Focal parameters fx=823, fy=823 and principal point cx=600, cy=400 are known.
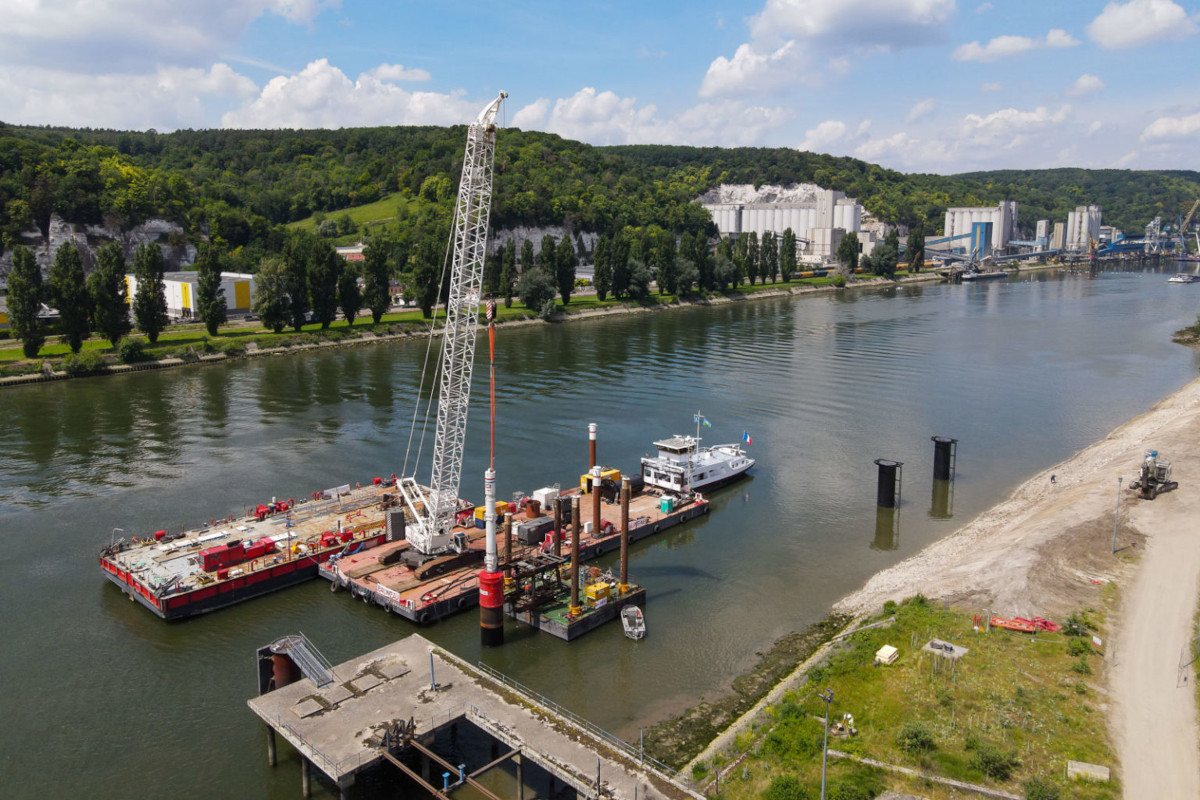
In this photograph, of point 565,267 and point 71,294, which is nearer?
point 71,294

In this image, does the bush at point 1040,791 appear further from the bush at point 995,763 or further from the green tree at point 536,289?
the green tree at point 536,289

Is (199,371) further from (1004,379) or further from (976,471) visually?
(1004,379)

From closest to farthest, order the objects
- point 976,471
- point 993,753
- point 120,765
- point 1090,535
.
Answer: point 993,753 < point 120,765 < point 1090,535 < point 976,471

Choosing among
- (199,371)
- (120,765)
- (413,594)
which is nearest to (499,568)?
(413,594)

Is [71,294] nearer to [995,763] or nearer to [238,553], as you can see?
[238,553]

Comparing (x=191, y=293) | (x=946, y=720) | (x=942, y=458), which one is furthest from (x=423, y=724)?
(x=191, y=293)

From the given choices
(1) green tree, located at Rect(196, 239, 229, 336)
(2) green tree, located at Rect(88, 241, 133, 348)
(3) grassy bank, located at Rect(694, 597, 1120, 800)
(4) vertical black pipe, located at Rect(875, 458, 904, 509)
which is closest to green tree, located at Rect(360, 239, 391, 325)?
(1) green tree, located at Rect(196, 239, 229, 336)
